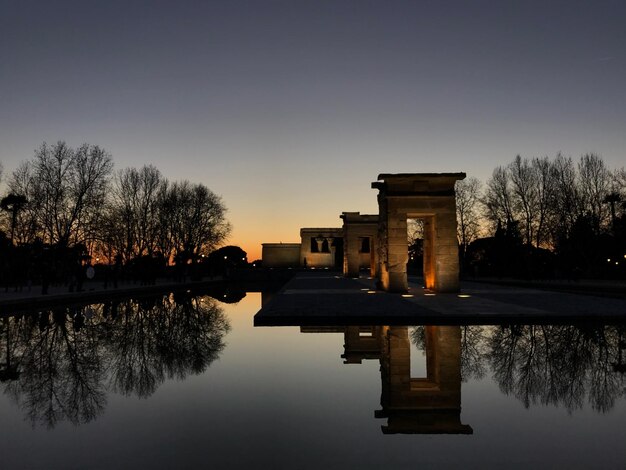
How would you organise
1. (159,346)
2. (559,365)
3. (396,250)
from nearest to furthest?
(559,365)
(159,346)
(396,250)

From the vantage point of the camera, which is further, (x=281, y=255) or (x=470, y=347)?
(x=281, y=255)

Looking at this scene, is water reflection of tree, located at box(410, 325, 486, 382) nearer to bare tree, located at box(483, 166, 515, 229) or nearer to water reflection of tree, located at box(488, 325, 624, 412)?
water reflection of tree, located at box(488, 325, 624, 412)

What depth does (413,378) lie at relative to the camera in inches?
285

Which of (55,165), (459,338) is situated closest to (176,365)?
(459,338)

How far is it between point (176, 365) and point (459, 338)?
636 cm

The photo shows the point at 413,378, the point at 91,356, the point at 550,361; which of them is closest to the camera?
the point at 413,378

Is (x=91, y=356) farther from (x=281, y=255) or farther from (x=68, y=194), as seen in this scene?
(x=281, y=255)

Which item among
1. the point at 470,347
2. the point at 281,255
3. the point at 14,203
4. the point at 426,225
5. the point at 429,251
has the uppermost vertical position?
the point at 14,203

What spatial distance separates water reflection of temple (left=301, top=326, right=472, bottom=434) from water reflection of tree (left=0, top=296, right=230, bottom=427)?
3281mm

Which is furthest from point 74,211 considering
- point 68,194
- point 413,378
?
point 413,378

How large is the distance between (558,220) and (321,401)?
44600mm

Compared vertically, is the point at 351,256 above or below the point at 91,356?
above

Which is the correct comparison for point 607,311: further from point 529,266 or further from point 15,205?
point 15,205

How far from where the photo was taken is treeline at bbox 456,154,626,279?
138ft
